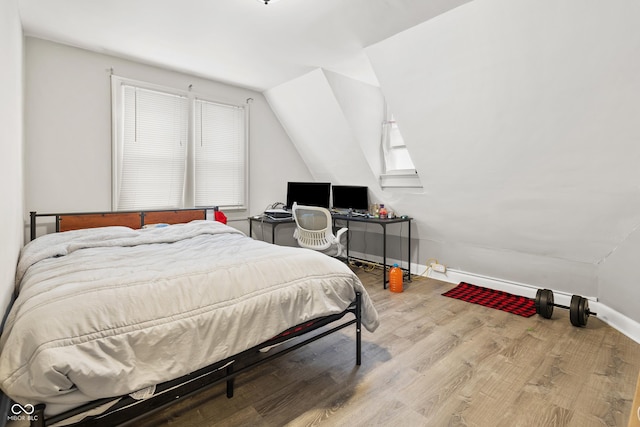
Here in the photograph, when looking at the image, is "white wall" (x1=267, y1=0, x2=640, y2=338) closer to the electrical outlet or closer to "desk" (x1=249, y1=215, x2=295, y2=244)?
the electrical outlet

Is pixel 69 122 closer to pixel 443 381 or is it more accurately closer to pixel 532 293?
pixel 443 381

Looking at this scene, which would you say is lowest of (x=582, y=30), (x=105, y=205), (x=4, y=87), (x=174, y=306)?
(x=174, y=306)

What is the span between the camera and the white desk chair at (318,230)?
3.61m

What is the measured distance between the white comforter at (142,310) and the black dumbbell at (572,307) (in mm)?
1746

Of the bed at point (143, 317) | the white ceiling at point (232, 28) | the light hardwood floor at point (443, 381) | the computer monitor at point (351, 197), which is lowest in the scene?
the light hardwood floor at point (443, 381)

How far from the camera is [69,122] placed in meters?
3.12

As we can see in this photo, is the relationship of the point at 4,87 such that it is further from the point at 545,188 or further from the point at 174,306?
the point at 545,188

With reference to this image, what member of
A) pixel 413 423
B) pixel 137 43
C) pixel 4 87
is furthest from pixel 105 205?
pixel 413 423

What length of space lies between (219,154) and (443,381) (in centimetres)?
343

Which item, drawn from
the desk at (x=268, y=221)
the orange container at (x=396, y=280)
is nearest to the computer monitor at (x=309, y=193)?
the desk at (x=268, y=221)

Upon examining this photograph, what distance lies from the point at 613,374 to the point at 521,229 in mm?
1480

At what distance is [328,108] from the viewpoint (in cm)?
385

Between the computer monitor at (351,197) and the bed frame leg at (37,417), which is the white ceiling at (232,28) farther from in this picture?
the bed frame leg at (37,417)

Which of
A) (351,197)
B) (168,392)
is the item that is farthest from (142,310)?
(351,197)
